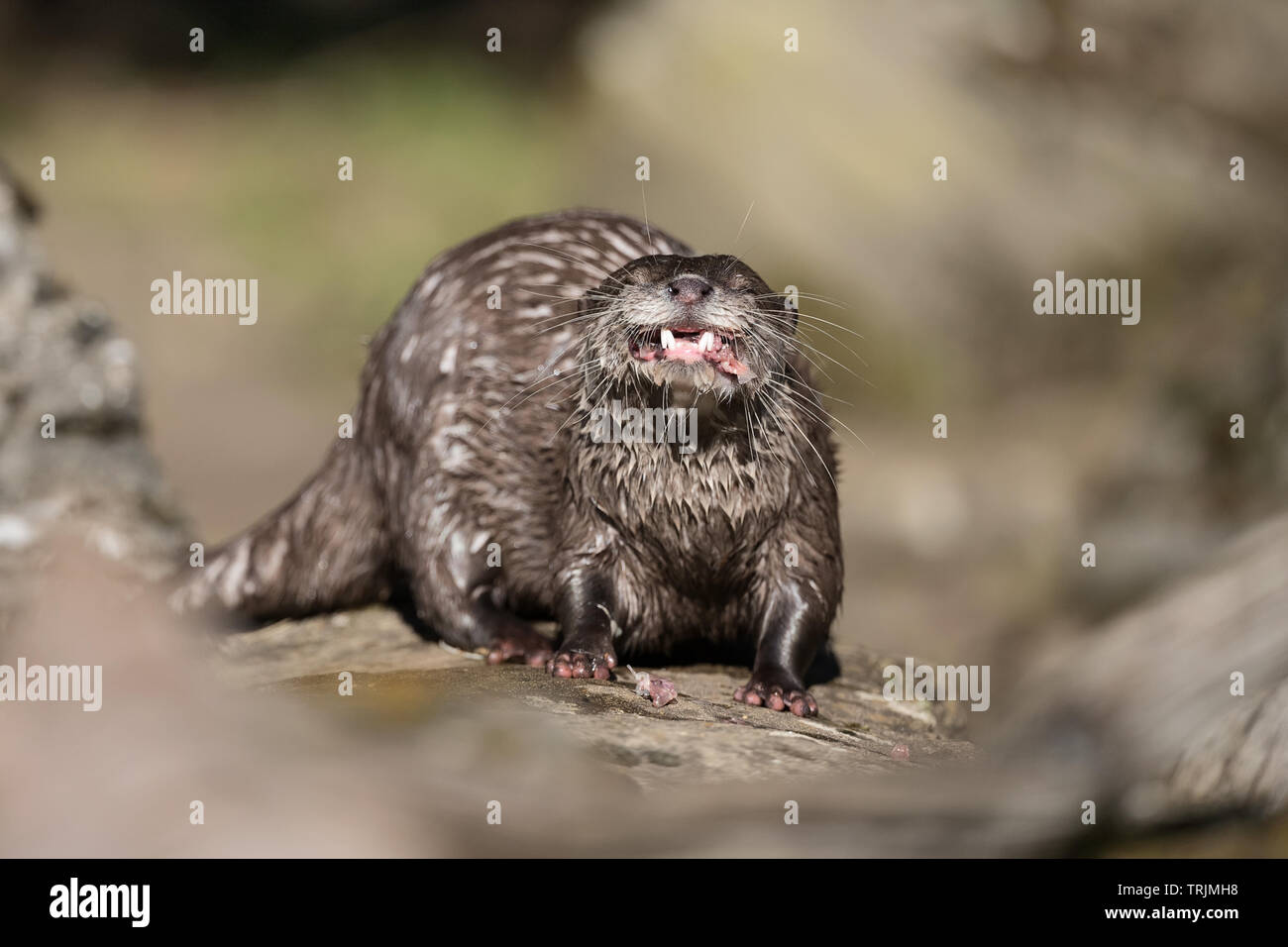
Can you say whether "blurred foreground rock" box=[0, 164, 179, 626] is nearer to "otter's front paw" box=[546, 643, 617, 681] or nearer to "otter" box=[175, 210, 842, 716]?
"otter" box=[175, 210, 842, 716]

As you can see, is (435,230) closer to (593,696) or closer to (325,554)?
(325,554)

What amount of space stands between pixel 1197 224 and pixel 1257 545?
517cm

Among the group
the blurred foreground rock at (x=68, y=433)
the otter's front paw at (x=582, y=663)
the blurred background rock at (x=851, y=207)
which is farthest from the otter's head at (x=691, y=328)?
the blurred background rock at (x=851, y=207)

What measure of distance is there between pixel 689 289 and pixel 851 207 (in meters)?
6.05

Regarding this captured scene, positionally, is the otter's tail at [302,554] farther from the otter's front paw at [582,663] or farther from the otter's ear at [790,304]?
the otter's ear at [790,304]

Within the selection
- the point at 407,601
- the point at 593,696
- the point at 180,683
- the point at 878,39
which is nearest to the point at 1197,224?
the point at 878,39

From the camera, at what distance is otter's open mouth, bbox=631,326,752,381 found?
320cm

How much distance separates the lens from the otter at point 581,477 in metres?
3.33

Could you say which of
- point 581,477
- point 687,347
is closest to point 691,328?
point 687,347

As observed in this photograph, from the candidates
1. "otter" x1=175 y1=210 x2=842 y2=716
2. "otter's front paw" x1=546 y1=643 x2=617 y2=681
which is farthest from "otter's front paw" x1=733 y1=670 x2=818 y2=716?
"otter's front paw" x1=546 y1=643 x2=617 y2=681

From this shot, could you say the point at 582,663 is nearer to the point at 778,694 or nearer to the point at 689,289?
the point at 778,694

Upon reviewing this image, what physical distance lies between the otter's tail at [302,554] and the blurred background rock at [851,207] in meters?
2.35

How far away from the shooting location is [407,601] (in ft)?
14.8

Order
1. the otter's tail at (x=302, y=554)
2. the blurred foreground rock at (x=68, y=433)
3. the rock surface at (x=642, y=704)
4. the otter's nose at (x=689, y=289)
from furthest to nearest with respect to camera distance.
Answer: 1. the blurred foreground rock at (x=68, y=433)
2. the otter's tail at (x=302, y=554)
3. the otter's nose at (x=689, y=289)
4. the rock surface at (x=642, y=704)
